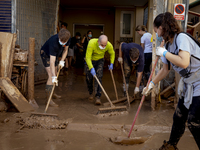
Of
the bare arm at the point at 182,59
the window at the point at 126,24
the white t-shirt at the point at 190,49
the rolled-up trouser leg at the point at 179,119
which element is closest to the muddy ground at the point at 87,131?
the rolled-up trouser leg at the point at 179,119

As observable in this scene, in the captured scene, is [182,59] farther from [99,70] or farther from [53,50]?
[99,70]

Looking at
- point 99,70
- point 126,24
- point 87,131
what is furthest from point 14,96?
point 126,24

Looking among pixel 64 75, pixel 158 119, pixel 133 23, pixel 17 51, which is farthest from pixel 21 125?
pixel 133 23

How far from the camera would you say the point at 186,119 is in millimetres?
2990

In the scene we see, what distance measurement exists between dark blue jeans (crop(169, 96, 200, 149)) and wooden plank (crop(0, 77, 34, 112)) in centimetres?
300

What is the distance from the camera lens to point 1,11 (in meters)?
6.54

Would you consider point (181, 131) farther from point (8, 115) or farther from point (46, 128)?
point (8, 115)

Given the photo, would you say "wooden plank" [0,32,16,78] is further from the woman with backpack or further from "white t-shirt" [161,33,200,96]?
"white t-shirt" [161,33,200,96]

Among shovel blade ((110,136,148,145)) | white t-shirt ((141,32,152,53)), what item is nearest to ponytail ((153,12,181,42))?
shovel blade ((110,136,148,145))

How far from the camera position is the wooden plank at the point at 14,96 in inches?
189

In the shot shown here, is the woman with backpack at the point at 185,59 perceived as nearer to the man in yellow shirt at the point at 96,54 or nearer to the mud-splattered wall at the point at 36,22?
the man in yellow shirt at the point at 96,54

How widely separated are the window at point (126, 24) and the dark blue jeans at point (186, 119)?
11.9 meters

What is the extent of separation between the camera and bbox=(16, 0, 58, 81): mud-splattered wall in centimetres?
694

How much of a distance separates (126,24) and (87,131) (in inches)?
450
